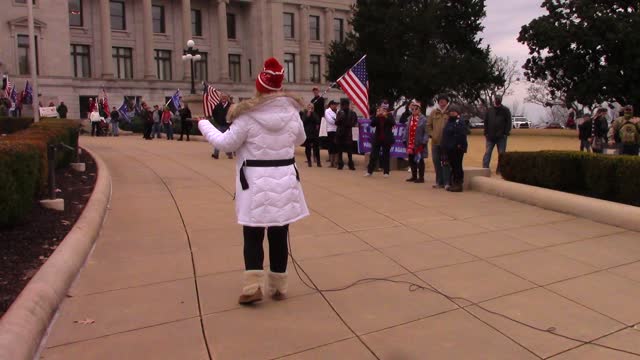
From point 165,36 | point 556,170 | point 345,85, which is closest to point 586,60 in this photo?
point 345,85

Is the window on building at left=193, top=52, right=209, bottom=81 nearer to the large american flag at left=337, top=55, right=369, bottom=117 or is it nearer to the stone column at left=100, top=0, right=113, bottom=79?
the stone column at left=100, top=0, right=113, bottom=79

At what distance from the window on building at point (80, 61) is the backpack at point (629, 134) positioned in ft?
166

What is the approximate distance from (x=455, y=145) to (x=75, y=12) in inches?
2040

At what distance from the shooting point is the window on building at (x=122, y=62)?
183 ft

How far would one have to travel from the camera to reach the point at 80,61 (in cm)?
5409

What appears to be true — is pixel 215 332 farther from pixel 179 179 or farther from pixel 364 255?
pixel 179 179

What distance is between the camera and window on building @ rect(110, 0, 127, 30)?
184ft

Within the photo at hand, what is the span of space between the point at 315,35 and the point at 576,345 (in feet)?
214

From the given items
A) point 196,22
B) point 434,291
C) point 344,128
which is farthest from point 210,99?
point 196,22

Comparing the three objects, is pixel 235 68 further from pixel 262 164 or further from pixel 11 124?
pixel 262 164

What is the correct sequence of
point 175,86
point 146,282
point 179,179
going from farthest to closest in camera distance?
point 175,86 → point 179,179 → point 146,282

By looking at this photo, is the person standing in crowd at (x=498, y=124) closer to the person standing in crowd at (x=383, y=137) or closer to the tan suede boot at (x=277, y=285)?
the person standing in crowd at (x=383, y=137)

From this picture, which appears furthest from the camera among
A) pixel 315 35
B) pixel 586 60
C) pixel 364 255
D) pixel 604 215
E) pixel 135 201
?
pixel 315 35

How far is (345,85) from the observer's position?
14297 mm
